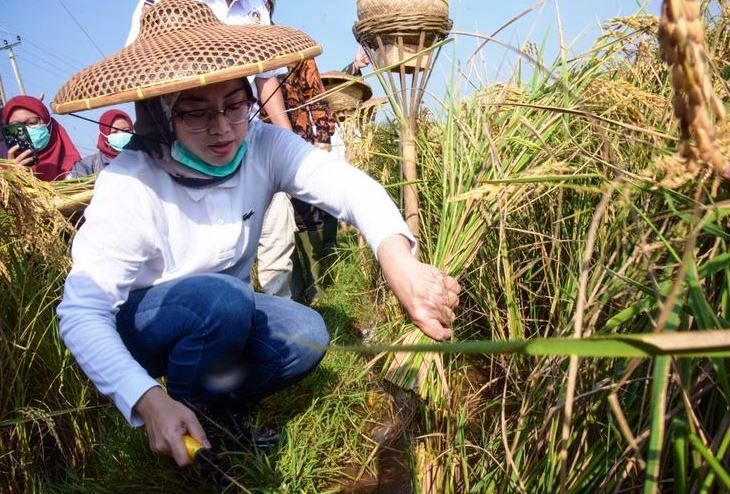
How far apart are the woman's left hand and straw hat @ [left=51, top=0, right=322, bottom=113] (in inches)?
21.5

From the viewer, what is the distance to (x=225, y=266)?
189 cm

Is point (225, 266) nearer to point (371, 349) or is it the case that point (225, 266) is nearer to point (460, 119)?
point (460, 119)

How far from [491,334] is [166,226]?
3.33 feet

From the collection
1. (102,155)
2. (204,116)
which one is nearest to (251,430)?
(204,116)

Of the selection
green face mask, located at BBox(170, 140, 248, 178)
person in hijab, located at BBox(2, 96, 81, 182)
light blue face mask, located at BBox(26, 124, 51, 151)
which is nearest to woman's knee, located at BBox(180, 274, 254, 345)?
green face mask, located at BBox(170, 140, 248, 178)

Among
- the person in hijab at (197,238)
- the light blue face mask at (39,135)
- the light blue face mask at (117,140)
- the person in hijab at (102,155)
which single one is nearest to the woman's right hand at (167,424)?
the person in hijab at (197,238)

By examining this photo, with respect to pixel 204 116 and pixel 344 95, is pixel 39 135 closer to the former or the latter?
pixel 344 95

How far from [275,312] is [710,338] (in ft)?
5.52

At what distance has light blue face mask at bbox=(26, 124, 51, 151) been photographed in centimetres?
437

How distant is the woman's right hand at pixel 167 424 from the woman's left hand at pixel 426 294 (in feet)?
1.64

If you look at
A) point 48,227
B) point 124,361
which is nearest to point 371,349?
point 124,361

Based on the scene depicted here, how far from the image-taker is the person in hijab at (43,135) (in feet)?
14.1

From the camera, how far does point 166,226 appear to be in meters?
1.68

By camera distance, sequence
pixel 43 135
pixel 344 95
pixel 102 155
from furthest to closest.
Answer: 1. pixel 344 95
2. pixel 43 135
3. pixel 102 155
